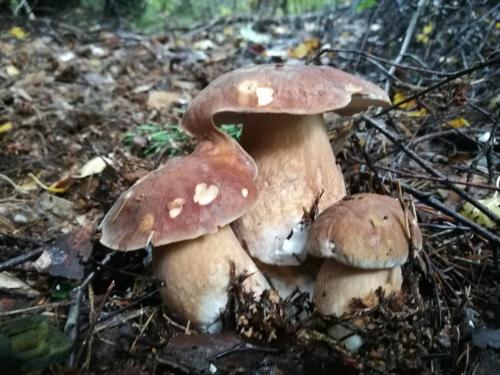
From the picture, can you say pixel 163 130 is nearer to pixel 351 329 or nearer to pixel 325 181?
pixel 325 181

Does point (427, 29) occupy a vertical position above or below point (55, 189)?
above

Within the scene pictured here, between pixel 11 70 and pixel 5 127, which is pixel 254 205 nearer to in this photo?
pixel 5 127

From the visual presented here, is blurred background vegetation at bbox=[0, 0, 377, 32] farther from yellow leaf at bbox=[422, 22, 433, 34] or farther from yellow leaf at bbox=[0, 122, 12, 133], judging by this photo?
yellow leaf at bbox=[0, 122, 12, 133]

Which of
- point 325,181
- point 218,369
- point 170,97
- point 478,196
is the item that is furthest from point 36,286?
point 170,97

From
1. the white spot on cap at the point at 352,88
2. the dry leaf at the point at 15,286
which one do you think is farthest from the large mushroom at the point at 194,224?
the dry leaf at the point at 15,286

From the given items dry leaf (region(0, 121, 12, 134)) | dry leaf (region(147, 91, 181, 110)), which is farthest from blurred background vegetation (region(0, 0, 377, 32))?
dry leaf (region(0, 121, 12, 134))

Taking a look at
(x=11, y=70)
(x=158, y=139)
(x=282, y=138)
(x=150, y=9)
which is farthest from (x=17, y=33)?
(x=282, y=138)
